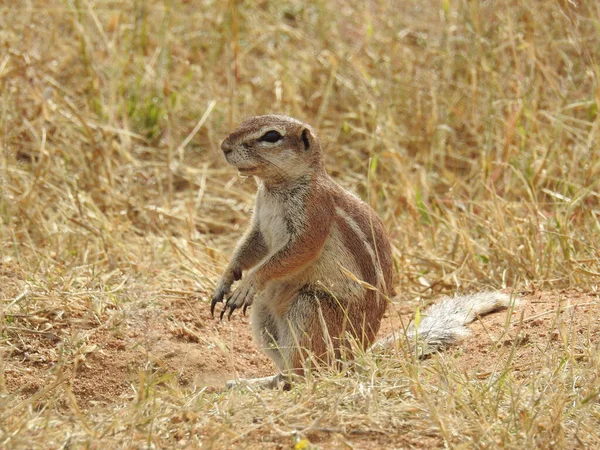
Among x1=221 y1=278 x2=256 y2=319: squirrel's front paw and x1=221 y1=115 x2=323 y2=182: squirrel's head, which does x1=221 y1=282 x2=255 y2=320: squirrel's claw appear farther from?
x1=221 y1=115 x2=323 y2=182: squirrel's head

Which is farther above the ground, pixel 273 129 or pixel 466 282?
pixel 273 129

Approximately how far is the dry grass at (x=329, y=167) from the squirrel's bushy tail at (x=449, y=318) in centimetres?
31

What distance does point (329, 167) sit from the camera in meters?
7.80

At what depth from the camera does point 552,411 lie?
131 inches

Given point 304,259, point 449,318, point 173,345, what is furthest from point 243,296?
point 449,318

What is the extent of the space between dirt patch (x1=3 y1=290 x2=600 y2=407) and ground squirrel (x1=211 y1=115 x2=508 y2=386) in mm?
231

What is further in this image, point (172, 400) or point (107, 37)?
point (107, 37)

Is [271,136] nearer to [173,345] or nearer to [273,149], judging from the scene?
[273,149]

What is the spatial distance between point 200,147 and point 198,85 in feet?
2.25

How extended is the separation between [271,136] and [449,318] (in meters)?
1.37

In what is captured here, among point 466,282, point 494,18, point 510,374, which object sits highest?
point 494,18

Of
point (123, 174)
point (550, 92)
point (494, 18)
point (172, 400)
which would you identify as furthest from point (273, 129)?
point (494, 18)

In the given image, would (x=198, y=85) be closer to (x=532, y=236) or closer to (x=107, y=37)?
(x=107, y=37)

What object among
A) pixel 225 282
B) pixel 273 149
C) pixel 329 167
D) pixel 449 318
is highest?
pixel 273 149
